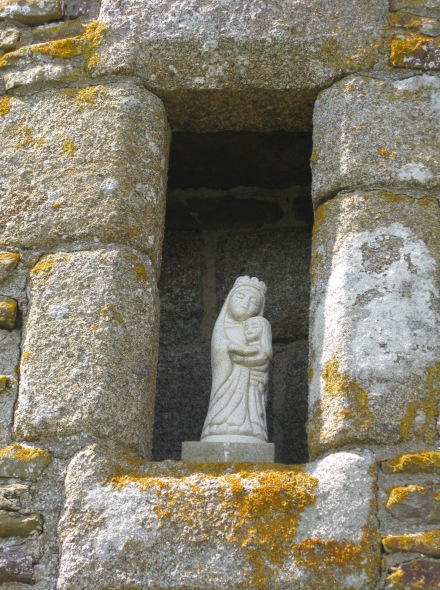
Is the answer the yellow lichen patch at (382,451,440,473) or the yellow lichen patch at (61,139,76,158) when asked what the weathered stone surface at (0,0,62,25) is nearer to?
the yellow lichen patch at (61,139,76,158)

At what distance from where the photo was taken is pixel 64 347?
11.0 feet

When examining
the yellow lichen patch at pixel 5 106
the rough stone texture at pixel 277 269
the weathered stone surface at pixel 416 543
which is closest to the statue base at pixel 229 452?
the weathered stone surface at pixel 416 543

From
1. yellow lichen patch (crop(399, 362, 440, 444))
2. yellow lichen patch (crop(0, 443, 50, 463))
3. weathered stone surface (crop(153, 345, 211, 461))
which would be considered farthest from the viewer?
weathered stone surface (crop(153, 345, 211, 461))

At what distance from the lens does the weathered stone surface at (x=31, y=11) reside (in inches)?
160

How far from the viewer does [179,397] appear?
415 cm

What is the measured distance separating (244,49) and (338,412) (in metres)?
1.30

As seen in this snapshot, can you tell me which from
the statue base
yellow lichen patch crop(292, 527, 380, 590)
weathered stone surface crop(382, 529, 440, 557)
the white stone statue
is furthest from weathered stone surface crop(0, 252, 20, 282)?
weathered stone surface crop(382, 529, 440, 557)

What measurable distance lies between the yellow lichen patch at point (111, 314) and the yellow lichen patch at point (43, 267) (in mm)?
234

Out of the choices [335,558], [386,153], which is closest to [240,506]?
[335,558]

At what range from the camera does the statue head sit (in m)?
3.70

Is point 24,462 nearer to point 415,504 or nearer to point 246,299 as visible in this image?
point 246,299

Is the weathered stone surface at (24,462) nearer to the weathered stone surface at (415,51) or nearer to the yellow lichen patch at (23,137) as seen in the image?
the yellow lichen patch at (23,137)

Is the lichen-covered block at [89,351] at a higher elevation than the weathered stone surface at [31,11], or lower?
lower

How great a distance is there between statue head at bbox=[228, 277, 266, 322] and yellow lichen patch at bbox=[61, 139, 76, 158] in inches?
26.6
